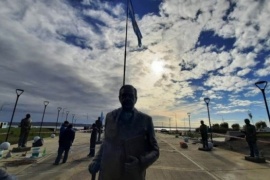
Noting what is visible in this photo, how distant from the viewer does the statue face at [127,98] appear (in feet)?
8.01

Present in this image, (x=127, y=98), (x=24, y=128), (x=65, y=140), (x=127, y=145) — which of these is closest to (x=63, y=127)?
(x=65, y=140)

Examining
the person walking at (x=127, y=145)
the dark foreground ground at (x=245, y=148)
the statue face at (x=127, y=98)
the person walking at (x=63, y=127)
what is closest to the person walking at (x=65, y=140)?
the person walking at (x=63, y=127)

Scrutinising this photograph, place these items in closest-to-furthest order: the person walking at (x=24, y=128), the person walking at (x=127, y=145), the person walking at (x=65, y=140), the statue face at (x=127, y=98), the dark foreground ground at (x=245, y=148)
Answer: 1. the person walking at (x=127, y=145)
2. the statue face at (x=127, y=98)
3. the person walking at (x=65, y=140)
4. the person walking at (x=24, y=128)
5. the dark foreground ground at (x=245, y=148)

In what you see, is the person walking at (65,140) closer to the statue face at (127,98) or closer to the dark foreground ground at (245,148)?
the statue face at (127,98)

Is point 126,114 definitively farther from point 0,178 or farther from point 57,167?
A: point 57,167

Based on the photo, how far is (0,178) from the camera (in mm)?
3256

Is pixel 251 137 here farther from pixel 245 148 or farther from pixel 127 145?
pixel 127 145

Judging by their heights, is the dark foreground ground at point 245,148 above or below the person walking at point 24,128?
below

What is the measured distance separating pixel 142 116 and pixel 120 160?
58 cm

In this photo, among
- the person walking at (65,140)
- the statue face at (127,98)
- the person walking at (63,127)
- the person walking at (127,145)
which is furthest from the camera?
the person walking at (63,127)

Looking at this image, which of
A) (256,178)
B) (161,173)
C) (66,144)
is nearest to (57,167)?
(66,144)

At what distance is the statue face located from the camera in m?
2.44

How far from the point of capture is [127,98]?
2438 millimetres

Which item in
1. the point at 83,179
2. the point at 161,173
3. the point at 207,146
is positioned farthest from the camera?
the point at 207,146
